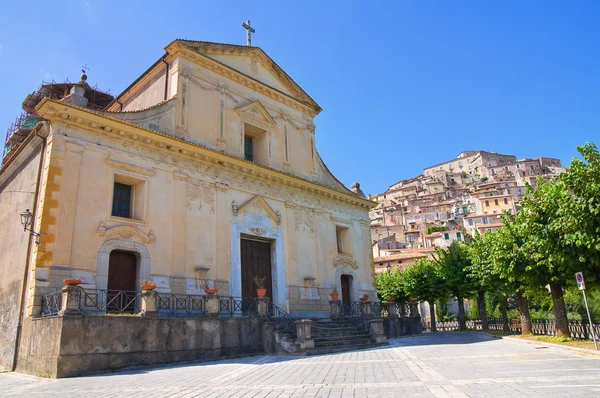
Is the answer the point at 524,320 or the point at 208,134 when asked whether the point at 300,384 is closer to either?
the point at 208,134

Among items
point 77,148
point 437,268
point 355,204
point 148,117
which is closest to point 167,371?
point 77,148

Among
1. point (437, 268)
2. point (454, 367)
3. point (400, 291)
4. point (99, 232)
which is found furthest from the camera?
point (400, 291)

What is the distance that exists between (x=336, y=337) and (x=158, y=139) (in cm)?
1012

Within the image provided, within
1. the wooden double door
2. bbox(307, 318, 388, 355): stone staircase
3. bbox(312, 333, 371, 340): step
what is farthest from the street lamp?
bbox(312, 333, 371, 340): step

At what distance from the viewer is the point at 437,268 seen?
2831cm

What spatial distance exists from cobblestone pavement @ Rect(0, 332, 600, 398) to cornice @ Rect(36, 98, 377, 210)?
7872 mm

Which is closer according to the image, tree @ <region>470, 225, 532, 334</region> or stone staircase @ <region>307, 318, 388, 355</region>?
stone staircase @ <region>307, 318, 388, 355</region>

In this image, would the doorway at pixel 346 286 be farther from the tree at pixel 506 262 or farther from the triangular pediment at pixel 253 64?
the triangular pediment at pixel 253 64

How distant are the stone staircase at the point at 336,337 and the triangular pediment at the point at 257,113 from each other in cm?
1015

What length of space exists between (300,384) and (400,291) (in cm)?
2415

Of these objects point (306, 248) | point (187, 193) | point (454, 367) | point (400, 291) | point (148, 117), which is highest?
point (148, 117)

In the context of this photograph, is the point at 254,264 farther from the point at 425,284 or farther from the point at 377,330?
the point at 425,284

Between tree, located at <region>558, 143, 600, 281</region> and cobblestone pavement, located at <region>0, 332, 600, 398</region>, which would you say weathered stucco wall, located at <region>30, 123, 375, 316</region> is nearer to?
cobblestone pavement, located at <region>0, 332, 600, 398</region>

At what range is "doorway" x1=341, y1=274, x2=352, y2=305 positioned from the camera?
23419mm
